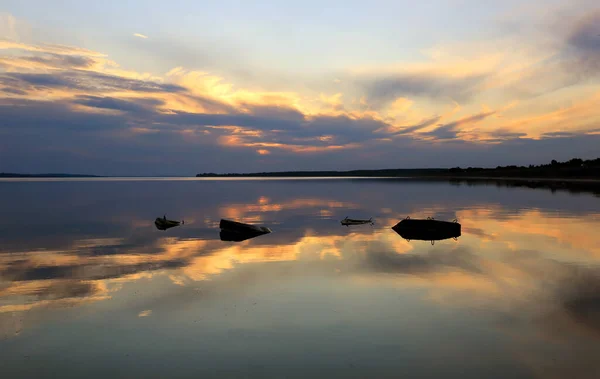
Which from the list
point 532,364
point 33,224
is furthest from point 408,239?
point 33,224

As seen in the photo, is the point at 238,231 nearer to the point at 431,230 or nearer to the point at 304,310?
the point at 431,230

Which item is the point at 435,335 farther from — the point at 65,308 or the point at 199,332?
the point at 65,308

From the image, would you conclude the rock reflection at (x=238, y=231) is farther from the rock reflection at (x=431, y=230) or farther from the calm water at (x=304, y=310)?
the rock reflection at (x=431, y=230)

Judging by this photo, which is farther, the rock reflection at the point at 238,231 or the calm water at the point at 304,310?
the rock reflection at the point at 238,231

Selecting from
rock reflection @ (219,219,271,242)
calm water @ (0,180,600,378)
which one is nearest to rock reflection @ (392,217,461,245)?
calm water @ (0,180,600,378)

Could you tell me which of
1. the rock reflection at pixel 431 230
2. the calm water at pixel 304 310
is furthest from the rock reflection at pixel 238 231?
the rock reflection at pixel 431 230

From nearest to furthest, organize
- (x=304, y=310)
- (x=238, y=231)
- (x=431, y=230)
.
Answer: (x=304, y=310)
(x=431, y=230)
(x=238, y=231)

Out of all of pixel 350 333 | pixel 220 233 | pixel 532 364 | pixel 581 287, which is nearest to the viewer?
pixel 532 364

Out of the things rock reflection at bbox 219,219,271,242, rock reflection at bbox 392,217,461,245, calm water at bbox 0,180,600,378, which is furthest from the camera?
rock reflection at bbox 219,219,271,242

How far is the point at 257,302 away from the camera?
616 inches

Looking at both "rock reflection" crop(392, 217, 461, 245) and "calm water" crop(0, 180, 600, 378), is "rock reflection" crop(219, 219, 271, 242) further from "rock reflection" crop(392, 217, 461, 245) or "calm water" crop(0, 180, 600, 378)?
"rock reflection" crop(392, 217, 461, 245)

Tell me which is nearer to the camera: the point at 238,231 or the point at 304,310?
the point at 304,310

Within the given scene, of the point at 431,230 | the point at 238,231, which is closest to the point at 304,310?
the point at 431,230

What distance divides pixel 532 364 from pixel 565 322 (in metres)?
3.90
